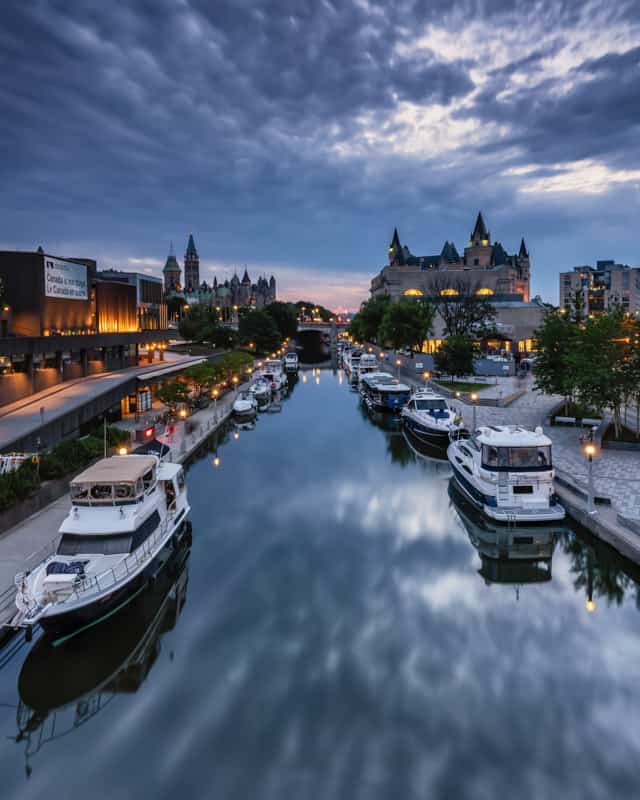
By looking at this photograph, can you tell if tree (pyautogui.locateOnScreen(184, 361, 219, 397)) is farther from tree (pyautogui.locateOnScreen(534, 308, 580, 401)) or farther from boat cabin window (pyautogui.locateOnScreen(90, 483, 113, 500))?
boat cabin window (pyautogui.locateOnScreen(90, 483, 113, 500))

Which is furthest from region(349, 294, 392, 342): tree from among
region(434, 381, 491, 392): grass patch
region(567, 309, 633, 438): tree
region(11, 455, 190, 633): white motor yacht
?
region(11, 455, 190, 633): white motor yacht

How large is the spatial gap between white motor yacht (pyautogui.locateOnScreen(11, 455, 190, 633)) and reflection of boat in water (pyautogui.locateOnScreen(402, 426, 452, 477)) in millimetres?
20557

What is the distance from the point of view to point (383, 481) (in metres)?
34.9

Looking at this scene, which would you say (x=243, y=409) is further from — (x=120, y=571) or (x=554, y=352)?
→ (x=120, y=571)

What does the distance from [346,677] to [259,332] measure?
113489 millimetres

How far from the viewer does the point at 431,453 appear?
136 feet

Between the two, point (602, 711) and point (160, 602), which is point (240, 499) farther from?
point (602, 711)

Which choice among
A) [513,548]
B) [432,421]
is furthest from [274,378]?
[513,548]

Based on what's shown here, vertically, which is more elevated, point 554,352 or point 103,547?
point 554,352

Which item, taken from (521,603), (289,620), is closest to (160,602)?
(289,620)

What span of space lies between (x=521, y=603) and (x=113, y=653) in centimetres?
1373

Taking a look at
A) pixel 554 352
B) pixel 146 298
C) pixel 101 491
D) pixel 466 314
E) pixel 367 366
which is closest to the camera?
pixel 101 491

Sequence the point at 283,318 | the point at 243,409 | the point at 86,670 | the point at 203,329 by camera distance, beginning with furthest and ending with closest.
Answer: the point at 283,318
the point at 203,329
the point at 243,409
the point at 86,670

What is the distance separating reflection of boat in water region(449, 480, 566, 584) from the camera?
22.0m
